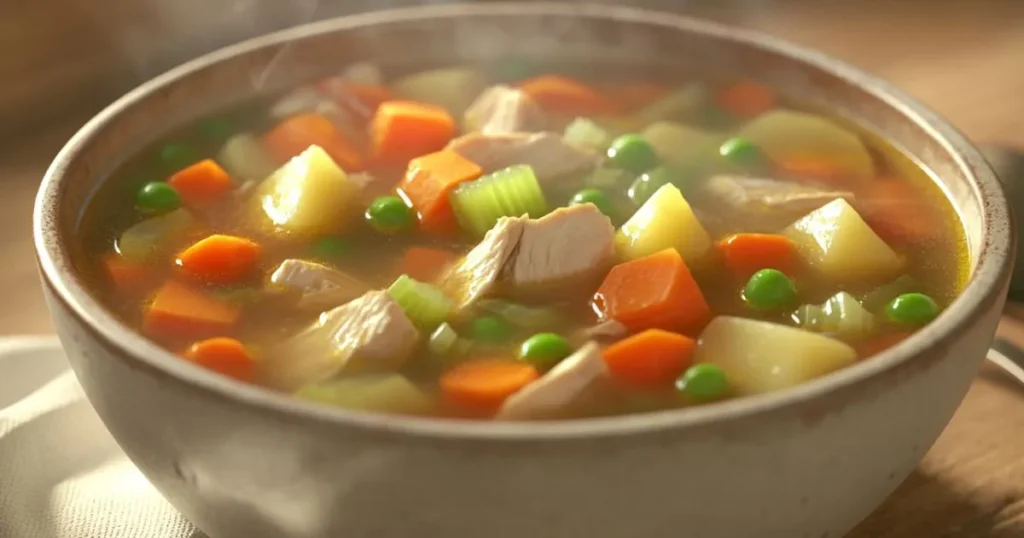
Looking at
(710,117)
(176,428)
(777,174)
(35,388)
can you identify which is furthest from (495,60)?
(176,428)

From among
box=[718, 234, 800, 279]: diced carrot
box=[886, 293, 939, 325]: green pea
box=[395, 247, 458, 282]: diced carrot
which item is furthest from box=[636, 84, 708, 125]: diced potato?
box=[886, 293, 939, 325]: green pea

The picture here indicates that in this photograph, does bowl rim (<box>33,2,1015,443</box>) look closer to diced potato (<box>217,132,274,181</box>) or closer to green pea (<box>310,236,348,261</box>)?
diced potato (<box>217,132,274,181</box>)

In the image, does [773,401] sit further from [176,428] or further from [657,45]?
[657,45]

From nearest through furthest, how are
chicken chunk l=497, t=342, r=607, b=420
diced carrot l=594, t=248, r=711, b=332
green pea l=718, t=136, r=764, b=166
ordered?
chicken chunk l=497, t=342, r=607, b=420, diced carrot l=594, t=248, r=711, b=332, green pea l=718, t=136, r=764, b=166

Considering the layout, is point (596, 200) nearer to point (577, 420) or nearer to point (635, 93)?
point (635, 93)

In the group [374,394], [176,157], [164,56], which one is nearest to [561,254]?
[374,394]

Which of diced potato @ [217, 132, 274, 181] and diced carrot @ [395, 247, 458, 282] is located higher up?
diced potato @ [217, 132, 274, 181]
